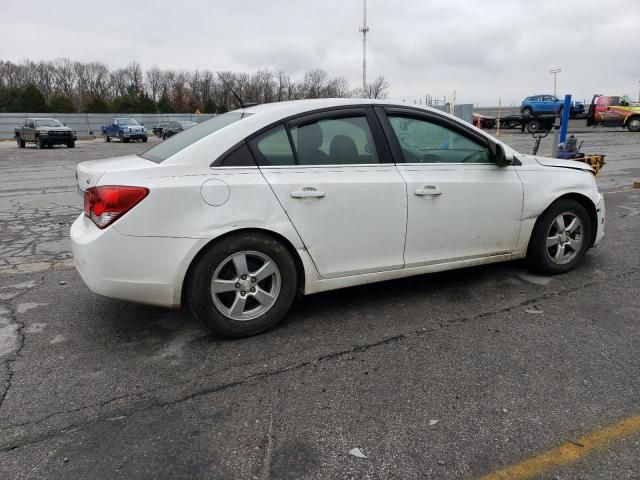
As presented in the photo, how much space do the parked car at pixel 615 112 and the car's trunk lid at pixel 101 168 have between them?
3383cm

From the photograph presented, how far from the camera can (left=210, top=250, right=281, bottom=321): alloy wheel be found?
3166 mm

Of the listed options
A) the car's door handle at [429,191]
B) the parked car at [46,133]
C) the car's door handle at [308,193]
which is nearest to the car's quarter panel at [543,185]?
the car's door handle at [429,191]

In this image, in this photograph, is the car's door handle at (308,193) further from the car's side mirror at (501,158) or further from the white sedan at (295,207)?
the car's side mirror at (501,158)

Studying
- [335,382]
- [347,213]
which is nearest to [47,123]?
[347,213]

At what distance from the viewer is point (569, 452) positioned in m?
2.17

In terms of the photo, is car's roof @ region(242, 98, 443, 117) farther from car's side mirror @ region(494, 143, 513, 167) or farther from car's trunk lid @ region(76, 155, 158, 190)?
car's trunk lid @ region(76, 155, 158, 190)

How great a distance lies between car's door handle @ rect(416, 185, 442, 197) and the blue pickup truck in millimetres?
→ 35061

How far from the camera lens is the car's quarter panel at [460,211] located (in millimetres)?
3643

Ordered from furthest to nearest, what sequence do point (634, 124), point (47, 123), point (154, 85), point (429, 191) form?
point (154, 85) → point (634, 124) → point (47, 123) → point (429, 191)

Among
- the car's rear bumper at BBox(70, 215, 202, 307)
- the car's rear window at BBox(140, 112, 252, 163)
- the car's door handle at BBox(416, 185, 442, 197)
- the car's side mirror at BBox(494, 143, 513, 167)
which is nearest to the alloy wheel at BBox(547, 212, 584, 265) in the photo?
the car's side mirror at BBox(494, 143, 513, 167)

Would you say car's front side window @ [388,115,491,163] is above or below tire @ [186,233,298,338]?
above

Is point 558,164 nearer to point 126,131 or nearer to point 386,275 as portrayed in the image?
point 386,275

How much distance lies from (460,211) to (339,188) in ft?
3.47

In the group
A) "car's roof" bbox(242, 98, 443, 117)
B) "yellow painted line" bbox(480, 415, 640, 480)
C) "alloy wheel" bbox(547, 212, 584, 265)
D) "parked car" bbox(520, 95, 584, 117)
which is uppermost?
"parked car" bbox(520, 95, 584, 117)
